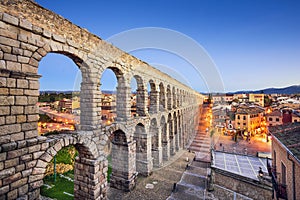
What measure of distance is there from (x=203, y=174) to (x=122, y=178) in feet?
28.3

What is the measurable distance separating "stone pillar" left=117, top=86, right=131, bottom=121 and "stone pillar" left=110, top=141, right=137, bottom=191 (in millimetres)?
1919

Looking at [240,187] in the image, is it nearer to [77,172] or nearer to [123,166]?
[123,166]

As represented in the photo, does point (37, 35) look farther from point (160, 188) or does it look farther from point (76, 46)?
point (160, 188)

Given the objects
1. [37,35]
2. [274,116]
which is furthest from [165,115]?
[274,116]

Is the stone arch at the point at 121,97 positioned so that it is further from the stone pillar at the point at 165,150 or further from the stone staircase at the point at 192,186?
the stone pillar at the point at 165,150

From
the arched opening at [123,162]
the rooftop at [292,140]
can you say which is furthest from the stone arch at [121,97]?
the rooftop at [292,140]

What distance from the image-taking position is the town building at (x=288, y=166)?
8.49 metres

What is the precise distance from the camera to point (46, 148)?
6145 millimetres

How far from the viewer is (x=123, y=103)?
1112 centimetres

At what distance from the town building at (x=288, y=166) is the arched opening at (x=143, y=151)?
9078 mm

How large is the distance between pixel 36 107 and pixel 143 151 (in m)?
A: 10.1

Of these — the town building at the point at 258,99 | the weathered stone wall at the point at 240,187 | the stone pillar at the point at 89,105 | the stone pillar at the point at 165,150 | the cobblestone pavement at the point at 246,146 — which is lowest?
the cobblestone pavement at the point at 246,146

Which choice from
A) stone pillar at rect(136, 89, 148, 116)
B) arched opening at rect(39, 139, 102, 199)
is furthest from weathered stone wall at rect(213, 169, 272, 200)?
arched opening at rect(39, 139, 102, 199)

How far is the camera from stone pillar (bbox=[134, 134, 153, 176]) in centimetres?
1421
